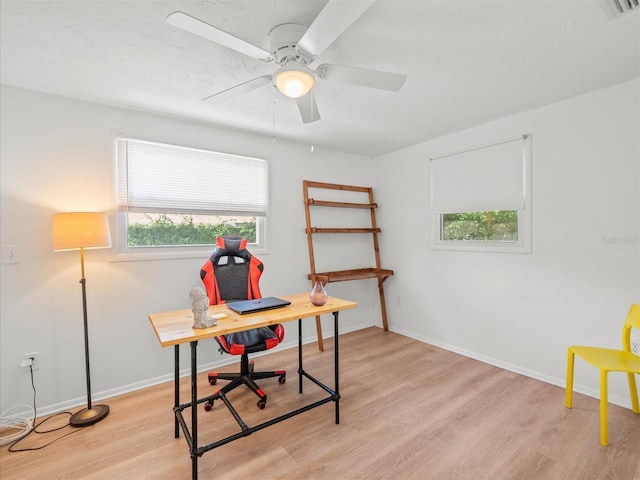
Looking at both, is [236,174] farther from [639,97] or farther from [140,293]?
[639,97]

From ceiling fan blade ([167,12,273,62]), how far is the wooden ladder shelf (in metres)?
2.13

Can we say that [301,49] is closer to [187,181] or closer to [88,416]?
[187,181]

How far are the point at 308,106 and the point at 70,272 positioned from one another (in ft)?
7.13

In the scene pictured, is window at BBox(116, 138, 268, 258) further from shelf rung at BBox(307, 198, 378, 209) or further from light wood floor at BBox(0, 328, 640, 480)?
light wood floor at BBox(0, 328, 640, 480)

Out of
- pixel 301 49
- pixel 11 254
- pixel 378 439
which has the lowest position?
pixel 378 439

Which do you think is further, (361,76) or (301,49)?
(361,76)

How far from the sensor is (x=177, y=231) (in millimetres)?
2932

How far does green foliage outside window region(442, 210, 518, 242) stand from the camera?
2934mm

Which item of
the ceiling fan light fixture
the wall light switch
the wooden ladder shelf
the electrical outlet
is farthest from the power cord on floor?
the ceiling fan light fixture

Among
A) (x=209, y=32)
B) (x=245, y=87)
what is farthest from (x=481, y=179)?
(x=209, y=32)

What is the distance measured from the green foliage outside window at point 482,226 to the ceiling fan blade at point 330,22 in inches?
94.6

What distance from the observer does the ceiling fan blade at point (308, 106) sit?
197cm

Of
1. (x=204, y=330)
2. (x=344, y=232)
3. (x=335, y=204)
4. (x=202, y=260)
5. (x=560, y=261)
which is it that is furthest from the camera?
(x=344, y=232)

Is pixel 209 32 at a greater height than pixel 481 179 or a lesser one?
greater
